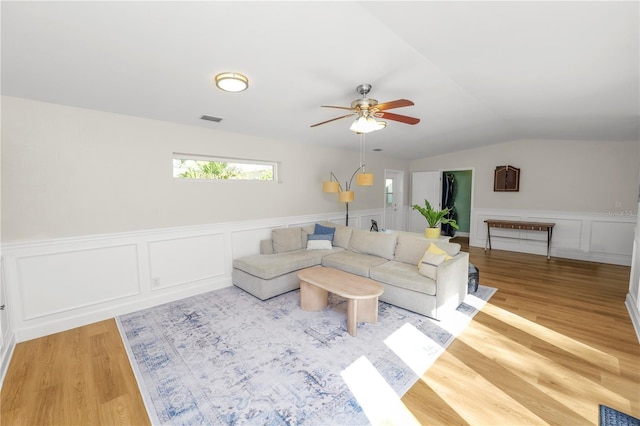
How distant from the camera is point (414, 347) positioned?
8.33 ft

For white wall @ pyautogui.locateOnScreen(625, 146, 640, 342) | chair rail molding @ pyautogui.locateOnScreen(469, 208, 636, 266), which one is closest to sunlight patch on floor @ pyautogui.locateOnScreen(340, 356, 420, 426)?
white wall @ pyautogui.locateOnScreen(625, 146, 640, 342)

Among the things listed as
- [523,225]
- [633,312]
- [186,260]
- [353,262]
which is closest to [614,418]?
[633,312]

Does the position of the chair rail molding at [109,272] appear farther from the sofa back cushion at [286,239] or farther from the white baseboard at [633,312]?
the white baseboard at [633,312]

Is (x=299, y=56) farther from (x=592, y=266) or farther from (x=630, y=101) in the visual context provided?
(x=592, y=266)

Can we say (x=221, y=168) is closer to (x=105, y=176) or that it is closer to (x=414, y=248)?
(x=105, y=176)

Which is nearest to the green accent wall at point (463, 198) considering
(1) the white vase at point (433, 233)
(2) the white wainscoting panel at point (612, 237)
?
(2) the white wainscoting panel at point (612, 237)

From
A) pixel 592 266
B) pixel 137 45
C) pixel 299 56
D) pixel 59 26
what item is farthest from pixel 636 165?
pixel 59 26

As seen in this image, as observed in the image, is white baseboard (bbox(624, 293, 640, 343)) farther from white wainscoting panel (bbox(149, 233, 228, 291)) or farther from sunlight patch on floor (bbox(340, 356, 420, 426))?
white wainscoting panel (bbox(149, 233, 228, 291))

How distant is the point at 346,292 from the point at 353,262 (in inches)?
44.2

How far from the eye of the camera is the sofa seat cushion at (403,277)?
3.08 m

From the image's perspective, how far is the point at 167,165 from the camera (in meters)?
3.55

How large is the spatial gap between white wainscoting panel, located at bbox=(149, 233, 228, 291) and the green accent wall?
23.7ft

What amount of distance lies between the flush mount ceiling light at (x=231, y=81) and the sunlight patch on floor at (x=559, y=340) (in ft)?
11.9

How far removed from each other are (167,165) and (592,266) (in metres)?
7.35
